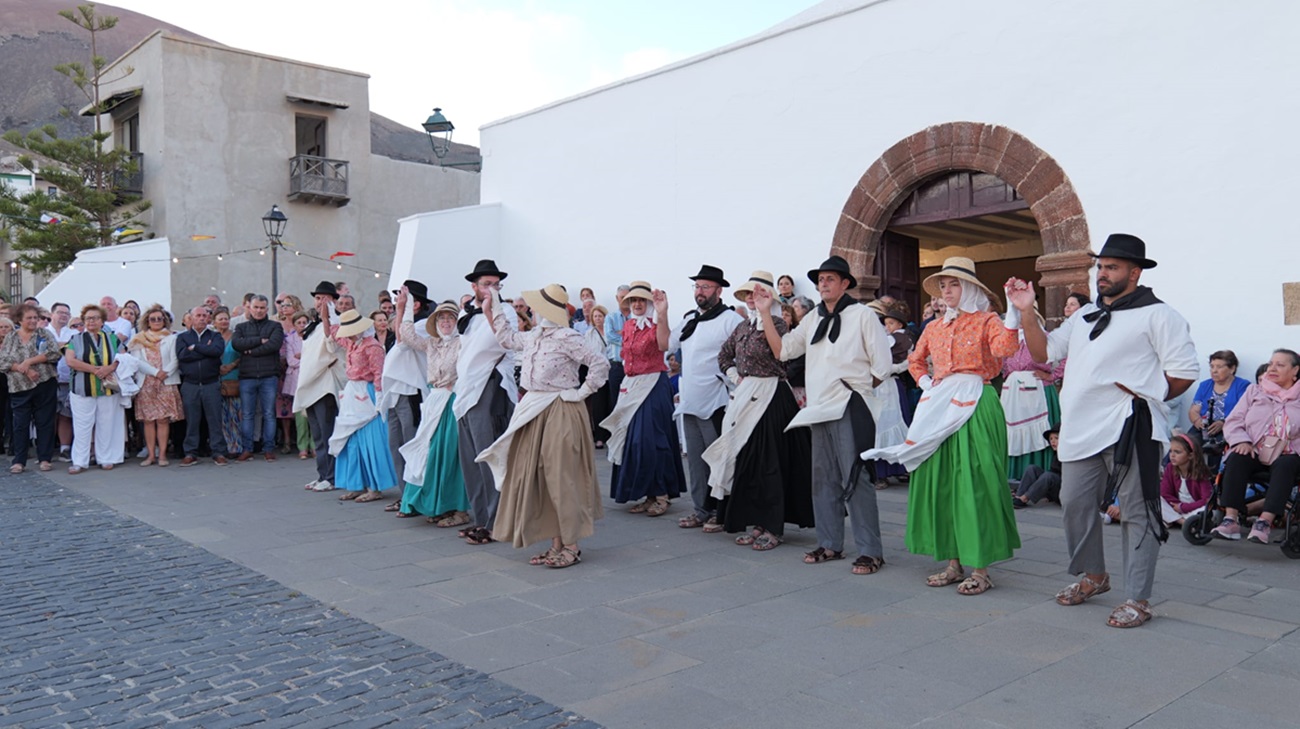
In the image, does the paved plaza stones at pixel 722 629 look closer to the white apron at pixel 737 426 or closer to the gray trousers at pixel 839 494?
the gray trousers at pixel 839 494

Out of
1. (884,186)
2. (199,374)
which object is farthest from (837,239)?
(199,374)

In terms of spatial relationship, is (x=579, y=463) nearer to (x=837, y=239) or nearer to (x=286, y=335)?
(x=837, y=239)

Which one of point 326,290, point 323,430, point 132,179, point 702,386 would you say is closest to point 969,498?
point 702,386

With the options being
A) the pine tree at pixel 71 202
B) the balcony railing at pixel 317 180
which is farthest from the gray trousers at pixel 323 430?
the pine tree at pixel 71 202

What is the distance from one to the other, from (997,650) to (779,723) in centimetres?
121

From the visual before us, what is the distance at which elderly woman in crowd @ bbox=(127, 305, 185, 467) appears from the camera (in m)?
10.4

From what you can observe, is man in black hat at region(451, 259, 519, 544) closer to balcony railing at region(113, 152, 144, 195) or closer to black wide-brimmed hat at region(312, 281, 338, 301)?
black wide-brimmed hat at region(312, 281, 338, 301)

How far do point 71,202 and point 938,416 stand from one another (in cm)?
2288

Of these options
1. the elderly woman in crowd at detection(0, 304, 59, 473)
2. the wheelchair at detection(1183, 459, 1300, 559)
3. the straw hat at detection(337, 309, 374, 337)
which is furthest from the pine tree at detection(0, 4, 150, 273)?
the wheelchair at detection(1183, 459, 1300, 559)

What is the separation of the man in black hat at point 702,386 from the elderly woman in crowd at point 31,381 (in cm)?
672

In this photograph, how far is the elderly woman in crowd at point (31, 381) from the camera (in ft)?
31.9

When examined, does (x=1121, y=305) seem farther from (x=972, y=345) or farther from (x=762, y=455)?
(x=762, y=455)

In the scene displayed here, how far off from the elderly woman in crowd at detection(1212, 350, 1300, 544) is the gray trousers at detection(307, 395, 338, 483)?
6.72m

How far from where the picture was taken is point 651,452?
23.7 feet
